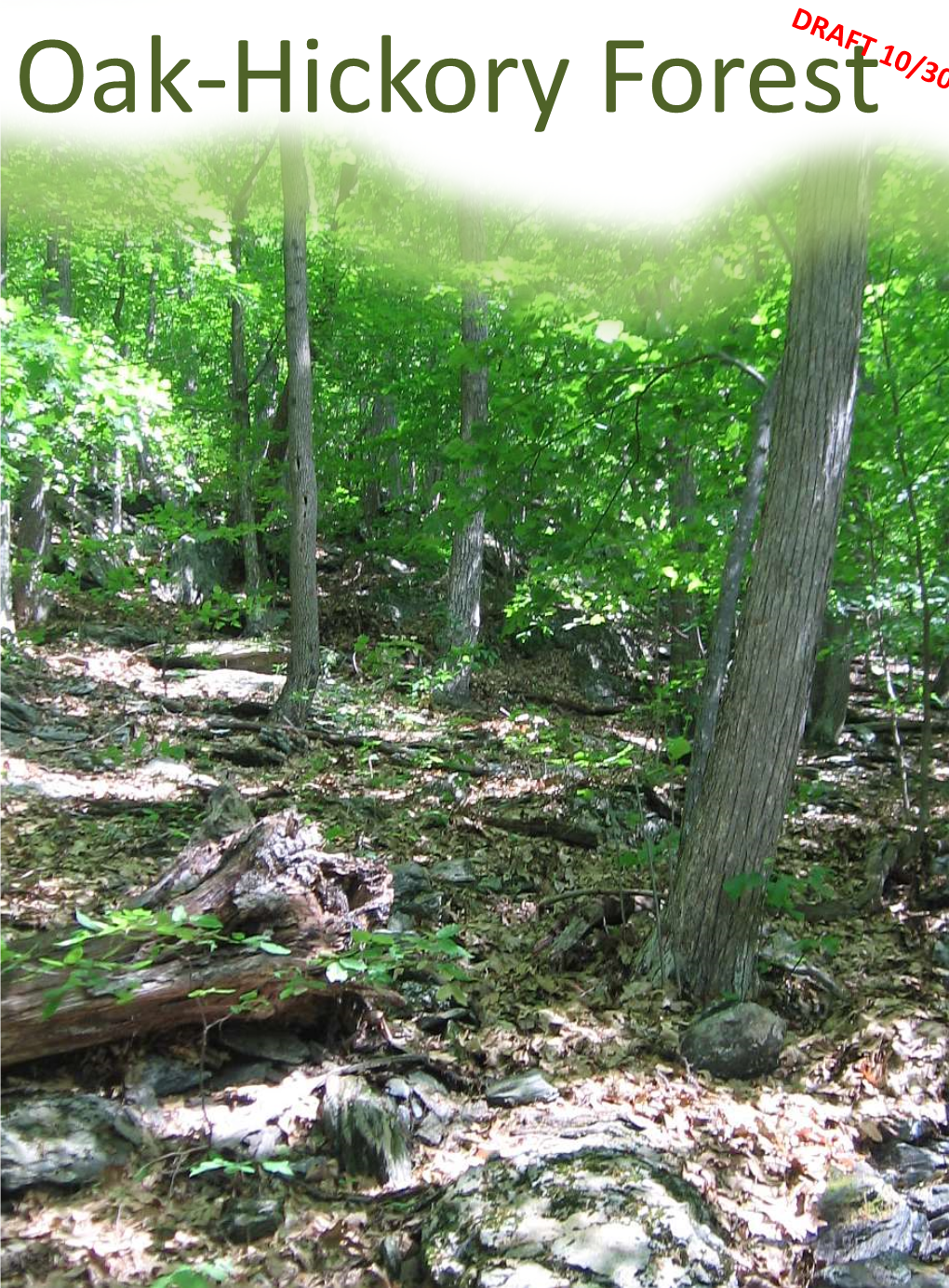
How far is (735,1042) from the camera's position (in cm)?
408

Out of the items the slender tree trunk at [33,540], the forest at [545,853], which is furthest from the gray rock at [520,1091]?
the slender tree trunk at [33,540]

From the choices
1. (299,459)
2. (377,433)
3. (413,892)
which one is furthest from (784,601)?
(377,433)

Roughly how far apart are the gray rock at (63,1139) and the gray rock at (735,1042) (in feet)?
8.27

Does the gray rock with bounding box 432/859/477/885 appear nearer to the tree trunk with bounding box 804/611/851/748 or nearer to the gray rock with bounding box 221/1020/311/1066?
the gray rock with bounding box 221/1020/311/1066

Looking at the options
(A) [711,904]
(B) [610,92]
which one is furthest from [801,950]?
(B) [610,92]

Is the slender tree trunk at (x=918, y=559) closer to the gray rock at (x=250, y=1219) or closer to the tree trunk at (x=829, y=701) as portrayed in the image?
the tree trunk at (x=829, y=701)

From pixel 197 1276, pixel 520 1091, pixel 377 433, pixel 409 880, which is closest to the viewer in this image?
pixel 197 1276

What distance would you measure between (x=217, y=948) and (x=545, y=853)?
326 centimetres

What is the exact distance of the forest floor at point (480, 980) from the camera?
291 centimetres

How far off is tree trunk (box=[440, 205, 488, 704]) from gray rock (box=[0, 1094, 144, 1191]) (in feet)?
21.3

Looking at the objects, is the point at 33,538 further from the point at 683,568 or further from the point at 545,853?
the point at 683,568

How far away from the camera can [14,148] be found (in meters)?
8.55

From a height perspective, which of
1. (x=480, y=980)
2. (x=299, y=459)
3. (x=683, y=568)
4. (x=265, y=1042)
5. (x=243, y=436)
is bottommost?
(x=480, y=980)

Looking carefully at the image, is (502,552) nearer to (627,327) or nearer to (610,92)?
(627,327)
